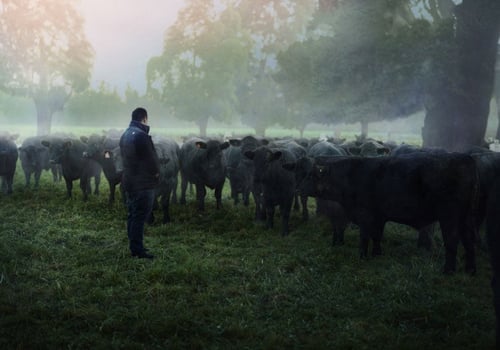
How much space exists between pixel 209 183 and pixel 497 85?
25.3m

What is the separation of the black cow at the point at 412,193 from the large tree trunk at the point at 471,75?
13430 mm

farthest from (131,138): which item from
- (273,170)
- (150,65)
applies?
(150,65)

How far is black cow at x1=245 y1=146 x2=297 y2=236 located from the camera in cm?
1023

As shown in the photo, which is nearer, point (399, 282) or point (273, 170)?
point (399, 282)

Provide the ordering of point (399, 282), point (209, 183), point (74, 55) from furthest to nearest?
point (74, 55) → point (209, 183) → point (399, 282)

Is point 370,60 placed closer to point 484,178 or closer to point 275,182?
point 275,182

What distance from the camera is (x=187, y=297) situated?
20.4ft

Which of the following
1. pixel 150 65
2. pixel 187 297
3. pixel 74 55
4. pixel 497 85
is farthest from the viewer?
pixel 150 65

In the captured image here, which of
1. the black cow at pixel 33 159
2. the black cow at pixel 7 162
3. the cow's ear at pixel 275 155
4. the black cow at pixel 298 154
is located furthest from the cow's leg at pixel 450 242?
the black cow at pixel 33 159

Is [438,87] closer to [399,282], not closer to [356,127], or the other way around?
[399,282]

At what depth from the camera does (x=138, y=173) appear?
7.84 metres

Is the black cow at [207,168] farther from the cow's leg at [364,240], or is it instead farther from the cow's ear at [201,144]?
the cow's leg at [364,240]

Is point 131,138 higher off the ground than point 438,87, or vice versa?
point 438,87

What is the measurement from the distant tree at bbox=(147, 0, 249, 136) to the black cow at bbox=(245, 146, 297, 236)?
93.2ft
